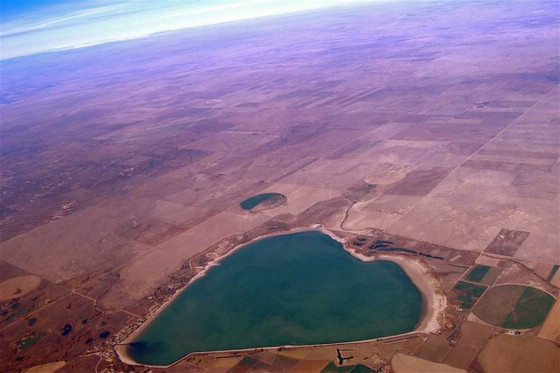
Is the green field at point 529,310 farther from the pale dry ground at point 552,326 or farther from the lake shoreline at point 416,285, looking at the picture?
the lake shoreline at point 416,285

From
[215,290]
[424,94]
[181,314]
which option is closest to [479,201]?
[215,290]

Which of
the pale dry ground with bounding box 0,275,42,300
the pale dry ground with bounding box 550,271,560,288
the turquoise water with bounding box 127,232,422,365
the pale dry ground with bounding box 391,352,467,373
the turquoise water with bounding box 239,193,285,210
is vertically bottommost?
the turquoise water with bounding box 127,232,422,365

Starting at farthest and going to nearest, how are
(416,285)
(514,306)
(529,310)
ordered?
1. (416,285)
2. (514,306)
3. (529,310)

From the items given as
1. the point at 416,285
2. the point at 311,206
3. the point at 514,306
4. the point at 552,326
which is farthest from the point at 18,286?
the point at 552,326

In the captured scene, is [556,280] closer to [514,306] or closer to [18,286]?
[514,306]

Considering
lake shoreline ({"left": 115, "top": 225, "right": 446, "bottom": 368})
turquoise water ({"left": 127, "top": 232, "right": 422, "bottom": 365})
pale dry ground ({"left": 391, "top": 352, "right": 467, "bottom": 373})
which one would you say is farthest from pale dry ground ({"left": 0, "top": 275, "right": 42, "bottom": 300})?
pale dry ground ({"left": 391, "top": 352, "right": 467, "bottom": 373})

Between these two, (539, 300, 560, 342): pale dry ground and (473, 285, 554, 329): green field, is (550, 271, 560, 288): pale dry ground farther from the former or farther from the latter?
(539, 300, 560, 342): pale dry ground

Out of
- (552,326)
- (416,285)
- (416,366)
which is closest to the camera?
(416,366)
